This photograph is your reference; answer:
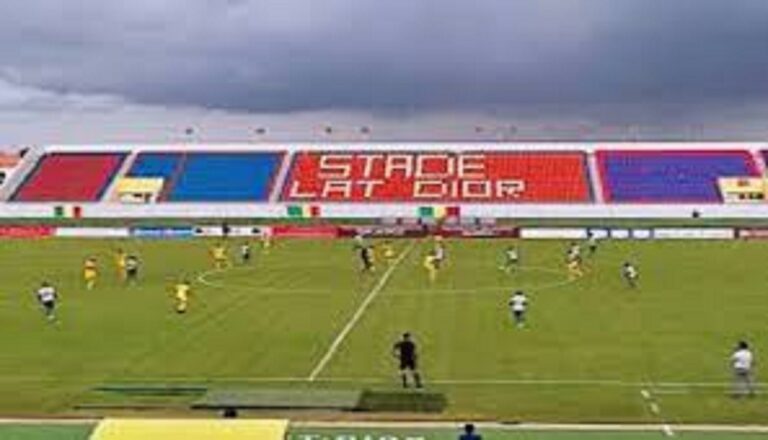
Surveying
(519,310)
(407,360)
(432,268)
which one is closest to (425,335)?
(519,310)

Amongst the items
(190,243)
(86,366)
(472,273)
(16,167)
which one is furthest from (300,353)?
(16,167)

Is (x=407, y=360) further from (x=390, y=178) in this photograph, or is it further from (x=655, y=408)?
(x=390, y=178)

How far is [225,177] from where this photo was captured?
12138 centimetres

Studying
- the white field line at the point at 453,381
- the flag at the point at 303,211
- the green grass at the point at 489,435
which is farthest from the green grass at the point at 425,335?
the flag at the point at 303,211

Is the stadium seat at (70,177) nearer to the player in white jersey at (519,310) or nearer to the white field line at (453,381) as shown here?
the player in white jersey at (519,310)

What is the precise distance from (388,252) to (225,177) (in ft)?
172

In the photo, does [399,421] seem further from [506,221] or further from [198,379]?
[506,221]

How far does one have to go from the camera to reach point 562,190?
114188 millimetres

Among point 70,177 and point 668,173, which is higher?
point 668,173

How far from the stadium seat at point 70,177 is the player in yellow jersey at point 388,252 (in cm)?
4643

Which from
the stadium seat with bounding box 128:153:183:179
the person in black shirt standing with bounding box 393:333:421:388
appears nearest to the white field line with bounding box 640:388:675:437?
the person in black shirt standing with bounding box 393:333:421:388

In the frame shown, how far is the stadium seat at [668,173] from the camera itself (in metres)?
110

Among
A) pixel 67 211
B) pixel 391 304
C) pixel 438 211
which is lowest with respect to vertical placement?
pixel 391 304

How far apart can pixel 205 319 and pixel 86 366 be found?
948 centimetres
